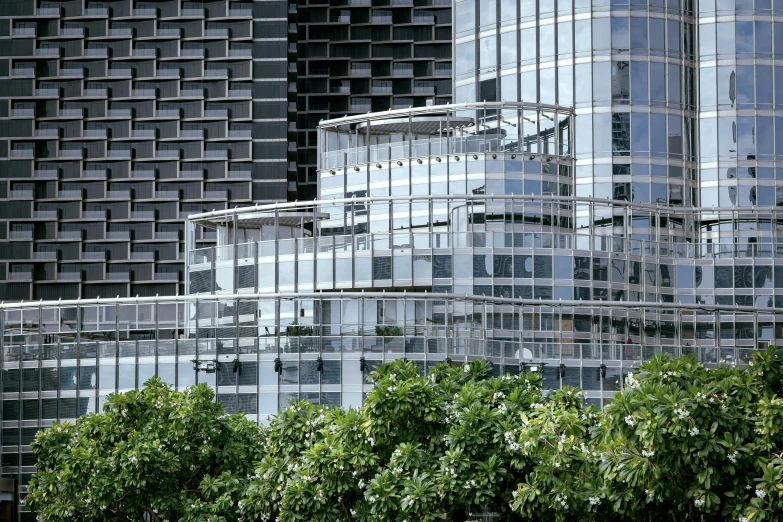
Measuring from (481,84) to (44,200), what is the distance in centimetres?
5277

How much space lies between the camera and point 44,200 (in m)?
139

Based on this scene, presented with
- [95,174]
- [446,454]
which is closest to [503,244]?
[446,454]

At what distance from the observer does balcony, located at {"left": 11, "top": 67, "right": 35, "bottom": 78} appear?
140375 mm

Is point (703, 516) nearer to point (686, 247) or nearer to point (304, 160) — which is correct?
point (686, 247)

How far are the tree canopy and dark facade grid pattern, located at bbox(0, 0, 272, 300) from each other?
79.9 meters

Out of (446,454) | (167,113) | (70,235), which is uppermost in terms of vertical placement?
(167,113)

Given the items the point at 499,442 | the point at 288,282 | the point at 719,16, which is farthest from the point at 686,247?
the point at 499,442

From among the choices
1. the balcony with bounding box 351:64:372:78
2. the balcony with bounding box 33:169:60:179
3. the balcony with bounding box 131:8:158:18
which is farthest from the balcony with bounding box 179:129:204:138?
the balcony with bounding box 351:64:372:78

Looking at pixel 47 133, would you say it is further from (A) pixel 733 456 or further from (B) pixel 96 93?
(A) pixel 733 456

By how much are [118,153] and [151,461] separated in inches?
3499

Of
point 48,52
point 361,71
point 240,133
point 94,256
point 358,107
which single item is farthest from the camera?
point 358,107

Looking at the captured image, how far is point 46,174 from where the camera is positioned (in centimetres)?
14000

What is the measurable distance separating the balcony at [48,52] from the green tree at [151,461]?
8824cm

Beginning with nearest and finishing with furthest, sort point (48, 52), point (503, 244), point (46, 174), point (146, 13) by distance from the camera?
point (503, 244) → point (46, 174) → point (48, 52) → point (146, 13)
